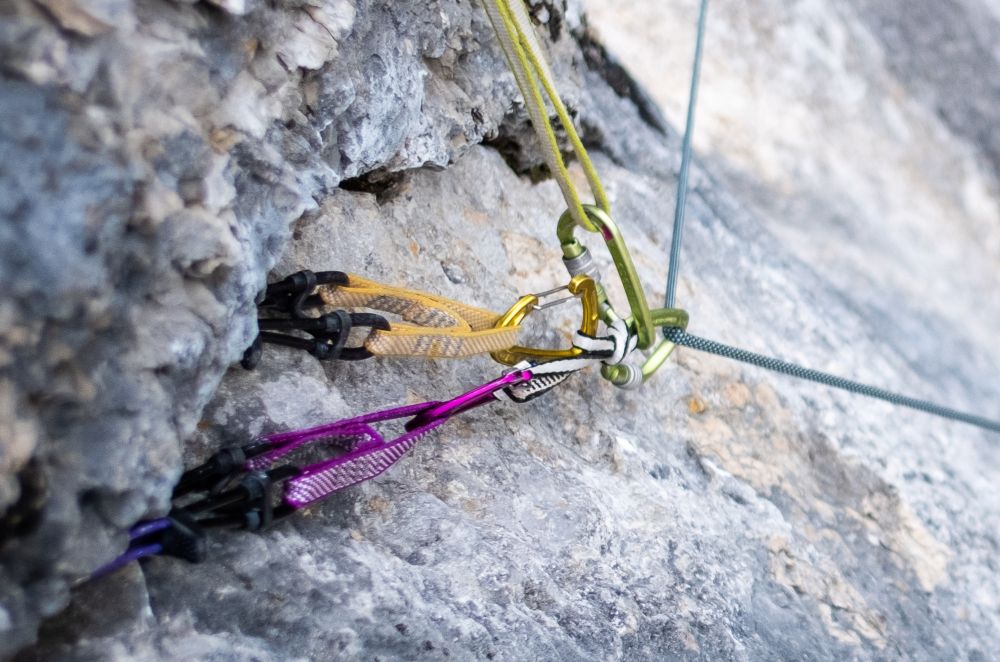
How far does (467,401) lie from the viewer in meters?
1.03

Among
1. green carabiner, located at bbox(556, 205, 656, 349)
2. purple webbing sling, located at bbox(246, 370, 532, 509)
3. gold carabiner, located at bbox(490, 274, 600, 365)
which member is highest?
green carabiner, located at bbox(556, 205, 656, 349)

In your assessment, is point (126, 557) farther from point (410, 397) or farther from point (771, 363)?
point (771, 363)

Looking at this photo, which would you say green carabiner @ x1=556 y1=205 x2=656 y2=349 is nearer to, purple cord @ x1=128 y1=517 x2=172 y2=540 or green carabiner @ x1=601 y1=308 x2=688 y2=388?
green carabiner @ x1=601 y1=308 x2=688 y2=388

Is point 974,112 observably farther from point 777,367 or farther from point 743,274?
point 777,367

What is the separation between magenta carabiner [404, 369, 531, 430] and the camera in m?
1.00

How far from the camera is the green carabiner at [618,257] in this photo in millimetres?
1119

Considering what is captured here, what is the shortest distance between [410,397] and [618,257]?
12.2 inches

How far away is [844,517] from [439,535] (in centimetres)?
79

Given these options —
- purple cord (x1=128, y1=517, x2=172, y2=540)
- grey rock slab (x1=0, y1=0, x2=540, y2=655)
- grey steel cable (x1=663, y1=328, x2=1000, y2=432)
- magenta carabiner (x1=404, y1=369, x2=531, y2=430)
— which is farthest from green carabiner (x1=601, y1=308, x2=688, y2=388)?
purple cord (x1=128, y1=517, x2=172, y2=540)

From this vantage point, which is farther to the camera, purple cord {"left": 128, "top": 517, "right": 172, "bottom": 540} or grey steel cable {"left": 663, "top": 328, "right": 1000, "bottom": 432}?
grey steel cable {"left": 663, "top": 328, "right": 1000, "bottom": 432}

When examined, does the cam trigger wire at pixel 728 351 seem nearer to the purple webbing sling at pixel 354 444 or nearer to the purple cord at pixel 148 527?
the purple webbing sling at pixel 354 444

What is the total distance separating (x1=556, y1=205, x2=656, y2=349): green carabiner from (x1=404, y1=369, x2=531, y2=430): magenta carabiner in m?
0.17

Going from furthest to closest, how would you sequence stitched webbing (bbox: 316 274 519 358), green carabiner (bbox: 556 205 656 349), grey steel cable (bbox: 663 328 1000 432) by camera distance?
grey steel cable (bbox: 663 328 1000 432) < green carabiner (bbox: 556 205 656 349) < stitched webbing (bbox: 316 274 519 358)

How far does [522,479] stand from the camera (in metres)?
1.08
